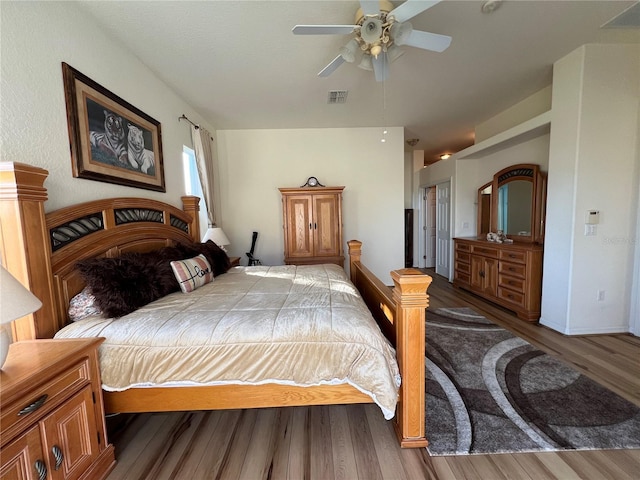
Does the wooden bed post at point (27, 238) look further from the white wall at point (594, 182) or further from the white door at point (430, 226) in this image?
the white door at point (430, 226)

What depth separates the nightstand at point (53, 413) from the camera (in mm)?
905

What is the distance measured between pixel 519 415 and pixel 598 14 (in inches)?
123

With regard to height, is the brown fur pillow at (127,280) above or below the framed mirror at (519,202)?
below

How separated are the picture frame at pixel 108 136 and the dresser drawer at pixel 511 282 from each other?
436 cm

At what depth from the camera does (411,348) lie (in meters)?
1.33

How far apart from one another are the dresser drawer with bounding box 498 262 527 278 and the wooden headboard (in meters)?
4.22

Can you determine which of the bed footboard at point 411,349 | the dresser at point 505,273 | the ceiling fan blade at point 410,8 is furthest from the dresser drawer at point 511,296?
the ceiling fan blade at point 410,8

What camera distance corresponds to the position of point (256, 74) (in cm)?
268

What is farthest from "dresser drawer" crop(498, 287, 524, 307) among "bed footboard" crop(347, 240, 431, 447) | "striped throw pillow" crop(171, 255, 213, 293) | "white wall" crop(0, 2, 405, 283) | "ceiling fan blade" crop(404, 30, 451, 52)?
"striped throw pillow" crop(171, 255, 213, 293)

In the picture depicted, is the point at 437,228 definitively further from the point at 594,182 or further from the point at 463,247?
the point at 594,182

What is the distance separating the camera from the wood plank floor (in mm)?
1282

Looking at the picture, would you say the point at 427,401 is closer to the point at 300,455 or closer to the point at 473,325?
the point at 300,455

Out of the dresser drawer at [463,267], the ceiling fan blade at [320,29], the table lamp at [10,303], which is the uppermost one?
the ceiling fan blade at [320,29]

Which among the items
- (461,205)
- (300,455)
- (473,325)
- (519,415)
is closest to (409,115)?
(461,205)
